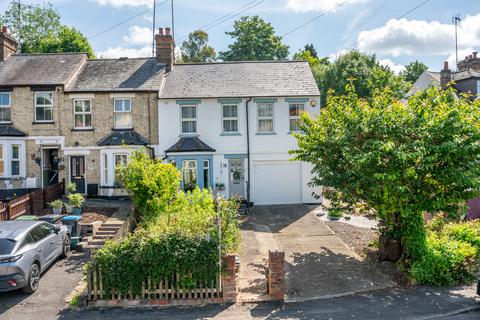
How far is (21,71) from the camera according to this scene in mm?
21156


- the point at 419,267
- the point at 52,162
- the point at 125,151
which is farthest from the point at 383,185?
the point at 52,162

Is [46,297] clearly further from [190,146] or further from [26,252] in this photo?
[190,146]

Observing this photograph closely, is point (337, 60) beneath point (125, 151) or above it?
above

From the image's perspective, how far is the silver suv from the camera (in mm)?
9133

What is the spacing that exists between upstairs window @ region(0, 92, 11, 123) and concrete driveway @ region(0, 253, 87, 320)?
39.9ft

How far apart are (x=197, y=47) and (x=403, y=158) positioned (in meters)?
56.3

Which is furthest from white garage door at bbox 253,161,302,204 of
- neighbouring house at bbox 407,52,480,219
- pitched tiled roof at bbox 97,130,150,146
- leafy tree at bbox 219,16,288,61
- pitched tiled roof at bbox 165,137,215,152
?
leafy tree at bbox 219,16,288,61

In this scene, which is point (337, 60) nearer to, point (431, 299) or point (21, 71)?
point (21, 71)

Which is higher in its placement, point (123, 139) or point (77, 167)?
point (123, 139)

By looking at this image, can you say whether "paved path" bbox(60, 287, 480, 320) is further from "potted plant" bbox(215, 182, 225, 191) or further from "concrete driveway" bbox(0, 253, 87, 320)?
"potted plant" bbox(215, 182, 225, 191)

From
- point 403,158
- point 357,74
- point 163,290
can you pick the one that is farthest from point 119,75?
point 357,74

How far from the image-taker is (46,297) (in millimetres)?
9547

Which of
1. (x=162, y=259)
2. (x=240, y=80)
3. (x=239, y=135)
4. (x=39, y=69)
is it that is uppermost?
(x=39, y=69)

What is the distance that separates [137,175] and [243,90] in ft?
29.7
